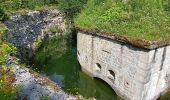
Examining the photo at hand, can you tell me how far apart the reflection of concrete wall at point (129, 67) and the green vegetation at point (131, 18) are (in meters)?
0.58

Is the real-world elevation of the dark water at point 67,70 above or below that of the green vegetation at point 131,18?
below

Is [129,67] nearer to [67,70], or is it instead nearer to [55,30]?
[67,70]

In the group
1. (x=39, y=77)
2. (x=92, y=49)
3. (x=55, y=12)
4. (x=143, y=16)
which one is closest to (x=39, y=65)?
(x=92, y=49)

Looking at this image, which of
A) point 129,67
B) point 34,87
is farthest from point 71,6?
point 34,87

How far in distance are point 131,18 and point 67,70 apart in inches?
237

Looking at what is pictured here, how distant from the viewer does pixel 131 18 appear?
1484 centimetres

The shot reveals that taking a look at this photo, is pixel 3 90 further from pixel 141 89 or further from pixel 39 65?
pixel 39 65

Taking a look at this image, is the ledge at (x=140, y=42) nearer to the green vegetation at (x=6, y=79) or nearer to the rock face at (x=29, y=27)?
the green vegetation at (x=6, y=79)

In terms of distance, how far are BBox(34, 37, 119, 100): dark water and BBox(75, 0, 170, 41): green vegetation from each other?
3285 millimetres

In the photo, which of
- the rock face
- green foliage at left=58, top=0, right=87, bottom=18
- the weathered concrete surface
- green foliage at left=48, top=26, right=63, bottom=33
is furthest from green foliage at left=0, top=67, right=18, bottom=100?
green foliage at left=48, top=26, right=63, bottom=33

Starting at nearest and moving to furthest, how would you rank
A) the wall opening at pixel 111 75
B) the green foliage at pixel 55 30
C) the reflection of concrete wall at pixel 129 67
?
1. the reflection of concrete wall at pixel 129 67
2. the wall opening at pixel 111 75
3. the green foliage at pixel 55 30

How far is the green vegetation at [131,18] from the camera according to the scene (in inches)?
534

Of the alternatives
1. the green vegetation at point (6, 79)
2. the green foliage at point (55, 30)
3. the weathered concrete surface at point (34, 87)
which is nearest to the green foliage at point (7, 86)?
the green vegetation at point (6, 79)

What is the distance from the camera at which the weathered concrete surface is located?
8437mm
